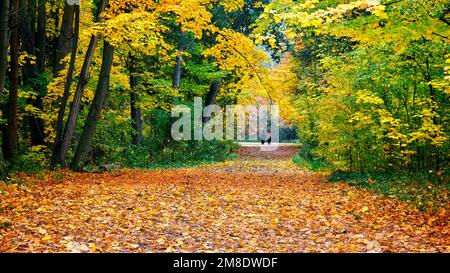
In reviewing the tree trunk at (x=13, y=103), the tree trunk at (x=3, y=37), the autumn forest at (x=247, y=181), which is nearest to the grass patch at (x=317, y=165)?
the autumn forest at (x=247, y=181)

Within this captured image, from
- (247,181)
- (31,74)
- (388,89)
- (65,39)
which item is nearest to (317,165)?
(247,181)

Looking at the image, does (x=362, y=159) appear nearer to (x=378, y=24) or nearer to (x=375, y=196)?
(x=375, y=196)

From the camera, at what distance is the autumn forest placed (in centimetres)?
681

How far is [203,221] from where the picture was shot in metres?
8.12

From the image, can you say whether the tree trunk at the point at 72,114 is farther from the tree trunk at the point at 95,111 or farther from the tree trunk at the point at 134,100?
the tree trunk at the point at 134,100

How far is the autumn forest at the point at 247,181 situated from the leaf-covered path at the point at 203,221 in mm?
38

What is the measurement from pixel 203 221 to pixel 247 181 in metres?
7.28

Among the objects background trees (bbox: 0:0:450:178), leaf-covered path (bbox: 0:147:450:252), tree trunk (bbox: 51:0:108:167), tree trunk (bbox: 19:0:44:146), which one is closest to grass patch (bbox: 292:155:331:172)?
background trees (bbox: 0:0:450:178)

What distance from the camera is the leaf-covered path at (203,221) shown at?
246 inches

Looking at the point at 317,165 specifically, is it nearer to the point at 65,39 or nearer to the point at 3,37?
the point at 65,39

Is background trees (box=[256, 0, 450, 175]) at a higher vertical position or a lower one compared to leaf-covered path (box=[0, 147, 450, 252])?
higher

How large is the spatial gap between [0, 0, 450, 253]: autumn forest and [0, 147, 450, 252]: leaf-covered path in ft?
0.13

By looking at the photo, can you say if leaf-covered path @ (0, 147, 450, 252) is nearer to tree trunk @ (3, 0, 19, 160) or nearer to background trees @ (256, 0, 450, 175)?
background trees @ (256, 0, 450, 175)
